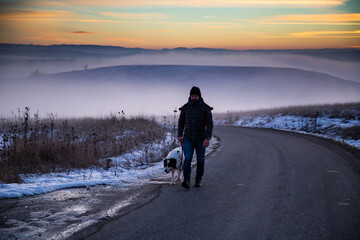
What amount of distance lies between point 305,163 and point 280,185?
3475 millimetres

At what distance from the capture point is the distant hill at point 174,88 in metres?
104

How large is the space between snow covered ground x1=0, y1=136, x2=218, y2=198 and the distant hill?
82.8 m

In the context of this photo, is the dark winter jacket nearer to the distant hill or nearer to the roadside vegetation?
the roadside vegetation

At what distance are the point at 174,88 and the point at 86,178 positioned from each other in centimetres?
12082

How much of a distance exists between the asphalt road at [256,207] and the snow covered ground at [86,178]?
145 centimetres

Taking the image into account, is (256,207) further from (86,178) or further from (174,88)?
(174,88)

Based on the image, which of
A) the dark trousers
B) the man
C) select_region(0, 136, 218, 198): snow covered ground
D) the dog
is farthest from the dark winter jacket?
select_region(0, 136, 218, 198): snow covered ground

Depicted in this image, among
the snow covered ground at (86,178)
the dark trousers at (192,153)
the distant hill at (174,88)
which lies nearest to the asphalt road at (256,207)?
the dark trousers at (192,153)

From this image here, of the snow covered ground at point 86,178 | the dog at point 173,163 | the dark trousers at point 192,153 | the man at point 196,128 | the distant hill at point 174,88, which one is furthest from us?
the distant hill at point 174,88

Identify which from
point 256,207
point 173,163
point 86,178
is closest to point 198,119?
point 173,163

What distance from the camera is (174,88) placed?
129 metres

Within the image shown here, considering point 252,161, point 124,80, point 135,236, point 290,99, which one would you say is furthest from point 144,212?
point 124,80

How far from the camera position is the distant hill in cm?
10444

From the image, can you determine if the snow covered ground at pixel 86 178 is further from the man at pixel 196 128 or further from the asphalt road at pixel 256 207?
the man at pixel 196 128
